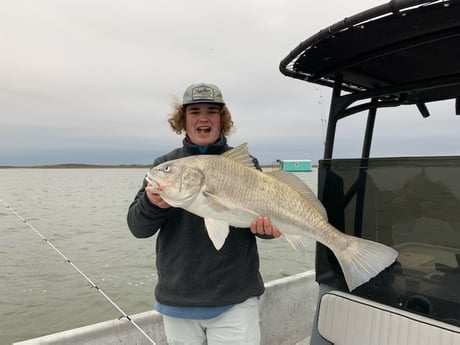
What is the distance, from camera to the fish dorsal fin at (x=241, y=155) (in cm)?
264

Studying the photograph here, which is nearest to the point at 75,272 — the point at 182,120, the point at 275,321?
the point at 275,321

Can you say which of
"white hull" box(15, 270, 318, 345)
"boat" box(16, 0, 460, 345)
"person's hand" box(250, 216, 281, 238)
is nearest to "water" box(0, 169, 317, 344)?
"white hull" box(15, 270, 318, 345)

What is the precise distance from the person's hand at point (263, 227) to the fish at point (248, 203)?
0.04m

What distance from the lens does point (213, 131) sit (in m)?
2.88

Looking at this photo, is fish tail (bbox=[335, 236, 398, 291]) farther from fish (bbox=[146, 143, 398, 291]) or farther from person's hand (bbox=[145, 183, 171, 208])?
person's hand (bbox=[145, 183, 171, 208])

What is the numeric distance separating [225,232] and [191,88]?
3.42 feet

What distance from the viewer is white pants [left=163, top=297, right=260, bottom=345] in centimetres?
261

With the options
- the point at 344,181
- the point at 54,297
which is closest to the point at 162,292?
the point at 344,181

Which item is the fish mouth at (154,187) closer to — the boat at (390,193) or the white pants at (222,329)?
the white pants at (222,329)

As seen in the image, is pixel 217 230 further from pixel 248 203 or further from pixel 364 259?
pixel 364 259

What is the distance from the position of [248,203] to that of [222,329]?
0.84m

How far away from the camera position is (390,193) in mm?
2855

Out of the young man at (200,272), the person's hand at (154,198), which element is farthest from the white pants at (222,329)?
the person's hand at (154,198)

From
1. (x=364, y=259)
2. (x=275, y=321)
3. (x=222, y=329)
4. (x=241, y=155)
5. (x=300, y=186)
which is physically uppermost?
(x=241, y=155)
